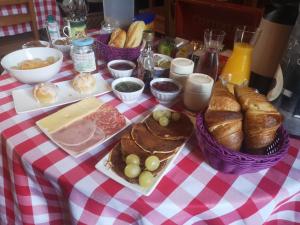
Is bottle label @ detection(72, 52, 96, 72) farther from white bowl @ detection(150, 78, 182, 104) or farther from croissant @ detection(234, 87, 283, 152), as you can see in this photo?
croissant @ detection(234, 87, 283, 152)

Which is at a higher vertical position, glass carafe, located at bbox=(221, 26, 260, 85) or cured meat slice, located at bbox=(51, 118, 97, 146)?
glass carafe, located at bbox=(221, 26, 260, 85)

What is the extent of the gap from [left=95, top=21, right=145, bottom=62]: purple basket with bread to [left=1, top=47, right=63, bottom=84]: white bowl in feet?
0.55

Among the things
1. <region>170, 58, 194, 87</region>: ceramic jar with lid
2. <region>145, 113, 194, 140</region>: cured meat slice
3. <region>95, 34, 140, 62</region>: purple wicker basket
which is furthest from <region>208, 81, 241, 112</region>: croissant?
<region>95, 34, 140, 62</region>: purple wicker basket

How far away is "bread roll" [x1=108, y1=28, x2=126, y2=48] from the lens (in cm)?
98

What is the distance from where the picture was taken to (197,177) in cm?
56

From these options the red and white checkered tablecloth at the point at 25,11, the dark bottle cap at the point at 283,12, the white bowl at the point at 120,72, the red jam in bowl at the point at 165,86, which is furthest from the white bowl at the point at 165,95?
the red and white checkered tablecloth at the point at 25,11

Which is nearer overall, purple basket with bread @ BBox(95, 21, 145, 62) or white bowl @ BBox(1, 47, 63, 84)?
white bowl @ BBox(1, 47, 63, 84)

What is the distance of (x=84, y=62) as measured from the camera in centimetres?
89

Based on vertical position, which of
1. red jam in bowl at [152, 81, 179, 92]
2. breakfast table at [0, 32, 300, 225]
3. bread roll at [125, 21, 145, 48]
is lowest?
breakfast table at [0, 32, 300, 225]

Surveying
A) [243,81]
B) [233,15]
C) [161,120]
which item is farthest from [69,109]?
[233,15]

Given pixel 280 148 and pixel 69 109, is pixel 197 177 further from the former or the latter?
pixel 69 109

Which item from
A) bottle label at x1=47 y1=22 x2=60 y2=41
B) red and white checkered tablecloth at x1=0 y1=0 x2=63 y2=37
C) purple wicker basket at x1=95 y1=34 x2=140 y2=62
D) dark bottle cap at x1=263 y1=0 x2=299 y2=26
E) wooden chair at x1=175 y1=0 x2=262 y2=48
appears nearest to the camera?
dark bottle cap at x1=263 y1=0 x2=299 y2=26

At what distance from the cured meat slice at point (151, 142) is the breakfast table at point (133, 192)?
3 centimetres

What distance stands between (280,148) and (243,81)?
335mm
